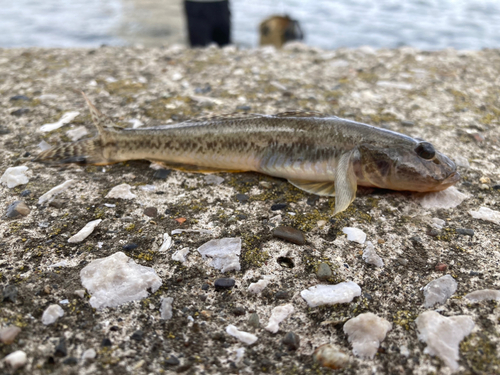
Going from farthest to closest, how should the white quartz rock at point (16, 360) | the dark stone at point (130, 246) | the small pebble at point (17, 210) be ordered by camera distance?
the small pebble at point (17, 210) < the dark stone at point (130, 246) < the white quartz rock at point (16, 360)

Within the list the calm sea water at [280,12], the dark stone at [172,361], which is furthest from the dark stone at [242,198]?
the calm sea water at [280,12]

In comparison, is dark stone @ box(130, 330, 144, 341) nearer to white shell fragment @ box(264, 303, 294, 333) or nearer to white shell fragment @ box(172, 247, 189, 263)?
white shell fragment @ box(172, 247, 189, 263)

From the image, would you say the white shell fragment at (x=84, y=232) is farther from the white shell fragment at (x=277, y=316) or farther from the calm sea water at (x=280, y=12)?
the calm sea water at (x=280, y=12)

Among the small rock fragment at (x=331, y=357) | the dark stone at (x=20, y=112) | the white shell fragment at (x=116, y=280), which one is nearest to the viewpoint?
the small rock fragment at (x=331, y=357)

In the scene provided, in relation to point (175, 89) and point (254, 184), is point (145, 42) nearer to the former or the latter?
point (175, 89)

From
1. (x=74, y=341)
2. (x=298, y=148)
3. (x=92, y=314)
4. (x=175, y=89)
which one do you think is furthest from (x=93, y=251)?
(x=175, y=89)

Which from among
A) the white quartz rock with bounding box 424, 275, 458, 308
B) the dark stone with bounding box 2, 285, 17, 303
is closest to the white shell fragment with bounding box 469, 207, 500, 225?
the white quartz rock with bounding box 424, 275, 458, 308

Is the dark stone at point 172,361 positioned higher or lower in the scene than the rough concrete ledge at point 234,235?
lower
